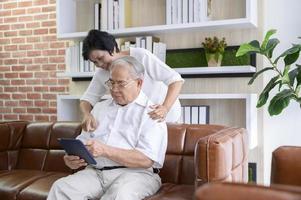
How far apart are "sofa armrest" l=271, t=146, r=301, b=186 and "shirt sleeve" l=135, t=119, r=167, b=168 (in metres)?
0.62

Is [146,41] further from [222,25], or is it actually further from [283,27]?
[283,27]

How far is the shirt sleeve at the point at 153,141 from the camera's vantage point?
2213mm

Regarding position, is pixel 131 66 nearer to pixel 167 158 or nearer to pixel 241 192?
pixel 167 158

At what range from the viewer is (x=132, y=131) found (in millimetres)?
2332

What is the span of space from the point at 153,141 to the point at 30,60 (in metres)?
2.76

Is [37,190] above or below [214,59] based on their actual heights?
below

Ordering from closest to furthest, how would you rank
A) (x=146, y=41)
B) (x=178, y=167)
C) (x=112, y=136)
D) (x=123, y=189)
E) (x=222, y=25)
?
(x=123, y=189), (x=112, y=136), (x=178, y=167), (x=222, y=25), (x=146, y=41)

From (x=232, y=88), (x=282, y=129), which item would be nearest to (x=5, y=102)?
(x=232, y=88)

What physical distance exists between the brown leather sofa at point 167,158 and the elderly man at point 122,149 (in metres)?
0.18

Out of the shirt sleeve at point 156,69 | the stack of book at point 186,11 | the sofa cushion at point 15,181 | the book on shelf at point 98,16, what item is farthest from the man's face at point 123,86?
the book on shelf at point 98,16

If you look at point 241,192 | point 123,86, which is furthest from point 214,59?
point 241,192

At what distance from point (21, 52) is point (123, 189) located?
3026mm

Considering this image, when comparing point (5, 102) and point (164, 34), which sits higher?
point (164, 34)

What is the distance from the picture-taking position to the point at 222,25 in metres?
3.18
